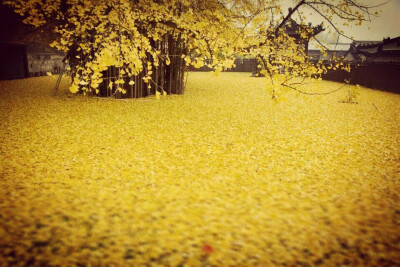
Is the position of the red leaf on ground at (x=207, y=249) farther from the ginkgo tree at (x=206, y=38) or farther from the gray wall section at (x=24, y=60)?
the gray wall section at (x=24, y=60)

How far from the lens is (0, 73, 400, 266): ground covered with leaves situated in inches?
99.3

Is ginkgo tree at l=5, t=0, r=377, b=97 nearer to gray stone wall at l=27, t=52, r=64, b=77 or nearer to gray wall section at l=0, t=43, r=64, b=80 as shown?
gray wall section at l=0, t=43, r=64, b=80

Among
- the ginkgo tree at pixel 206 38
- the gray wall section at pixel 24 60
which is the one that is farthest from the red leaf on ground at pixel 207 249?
the gray wall section at pixel 24 60

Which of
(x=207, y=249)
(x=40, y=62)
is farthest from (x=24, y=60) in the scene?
Answer: (x=207, y=249)

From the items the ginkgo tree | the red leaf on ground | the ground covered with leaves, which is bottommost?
the red leaf on ground

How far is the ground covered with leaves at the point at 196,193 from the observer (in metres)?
2.52

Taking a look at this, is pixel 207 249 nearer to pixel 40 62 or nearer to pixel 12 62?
pixel 12 62

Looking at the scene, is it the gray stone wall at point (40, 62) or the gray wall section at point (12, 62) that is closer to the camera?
the gray wall section at point (12, 62)

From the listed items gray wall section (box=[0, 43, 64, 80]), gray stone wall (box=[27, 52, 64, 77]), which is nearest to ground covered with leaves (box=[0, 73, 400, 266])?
gray wall section (box=[0, 43, 64, 80])

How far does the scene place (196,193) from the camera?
3691 millimetres

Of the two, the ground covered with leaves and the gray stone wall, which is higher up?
the gray stone wall

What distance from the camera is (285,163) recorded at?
16.2 ft

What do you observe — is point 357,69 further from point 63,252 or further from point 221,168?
point 63,252

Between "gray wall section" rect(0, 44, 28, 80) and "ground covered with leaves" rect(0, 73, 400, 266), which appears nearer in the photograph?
"ground covered with leaves" rect(0, 73, 400, 266)
